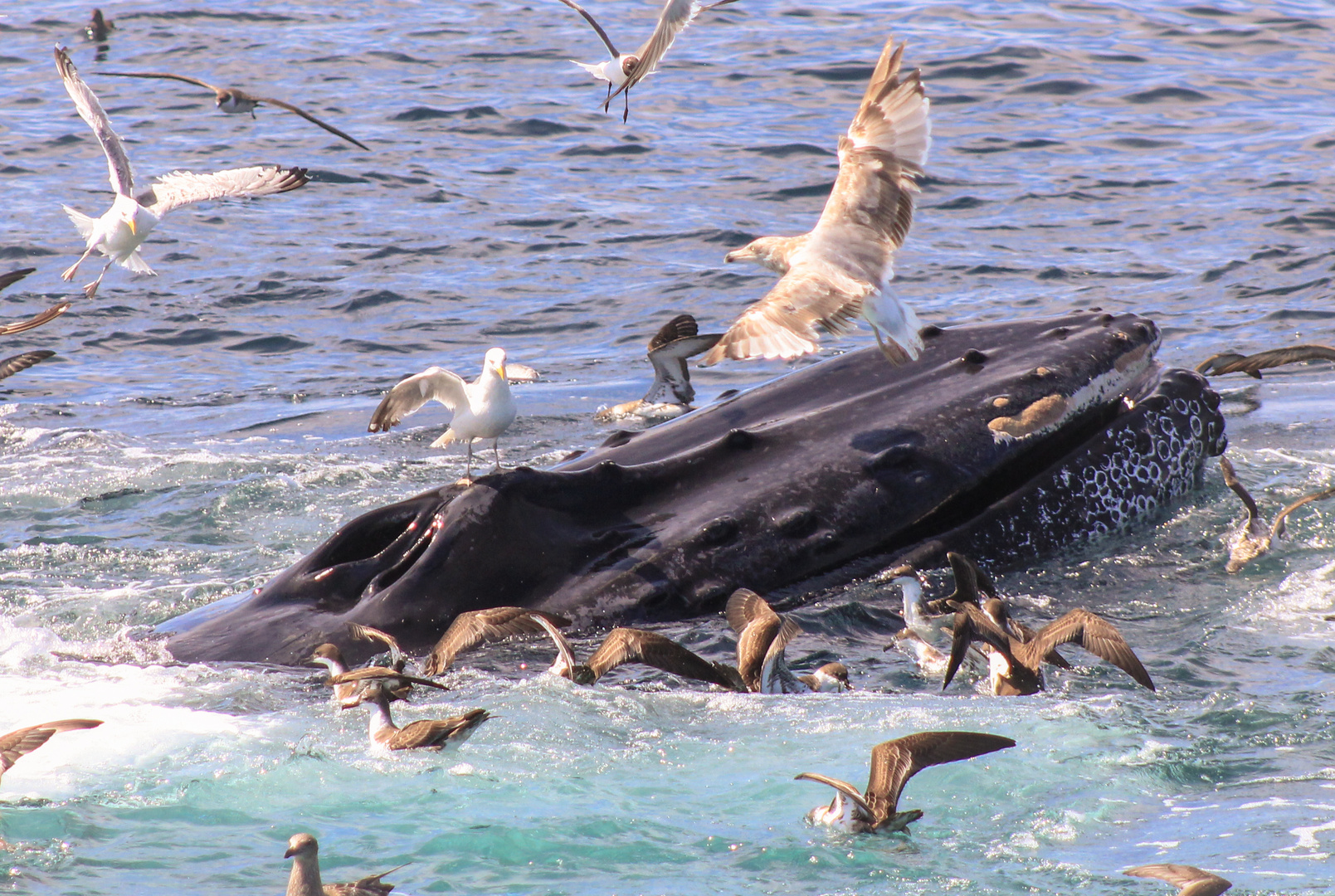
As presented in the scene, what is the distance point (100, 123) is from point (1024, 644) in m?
8.58

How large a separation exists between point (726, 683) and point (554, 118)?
19519mm

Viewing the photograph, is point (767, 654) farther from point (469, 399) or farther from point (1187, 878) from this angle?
point (469, 399)

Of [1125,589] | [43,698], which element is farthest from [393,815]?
[1125,589]

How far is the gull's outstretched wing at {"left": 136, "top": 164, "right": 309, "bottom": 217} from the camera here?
1163cm

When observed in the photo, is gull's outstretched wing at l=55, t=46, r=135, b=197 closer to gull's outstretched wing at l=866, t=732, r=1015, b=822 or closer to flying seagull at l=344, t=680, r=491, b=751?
flying seagull at l=344, t=680, r=491, b=751

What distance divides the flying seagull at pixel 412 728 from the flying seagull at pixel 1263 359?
15.4 feet

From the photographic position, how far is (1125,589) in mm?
7289

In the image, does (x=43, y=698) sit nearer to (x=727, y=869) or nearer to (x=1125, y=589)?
(x=727, y=869)

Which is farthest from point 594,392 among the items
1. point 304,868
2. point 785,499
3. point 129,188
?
point 304,868

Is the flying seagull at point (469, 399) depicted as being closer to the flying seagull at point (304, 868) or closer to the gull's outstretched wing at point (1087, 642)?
the gull's outstretched wing at point (1087, 642)

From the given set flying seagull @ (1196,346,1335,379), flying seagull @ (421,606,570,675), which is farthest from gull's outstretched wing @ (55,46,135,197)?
flying seagull @ (1196,346,1335,379)

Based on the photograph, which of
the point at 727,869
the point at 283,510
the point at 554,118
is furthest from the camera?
the point at 554,118

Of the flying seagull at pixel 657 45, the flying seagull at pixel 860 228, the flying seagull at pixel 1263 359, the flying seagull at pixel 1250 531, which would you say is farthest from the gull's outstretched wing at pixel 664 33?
the flying seagull at pixel 1250 531

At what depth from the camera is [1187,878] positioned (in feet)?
14.0
